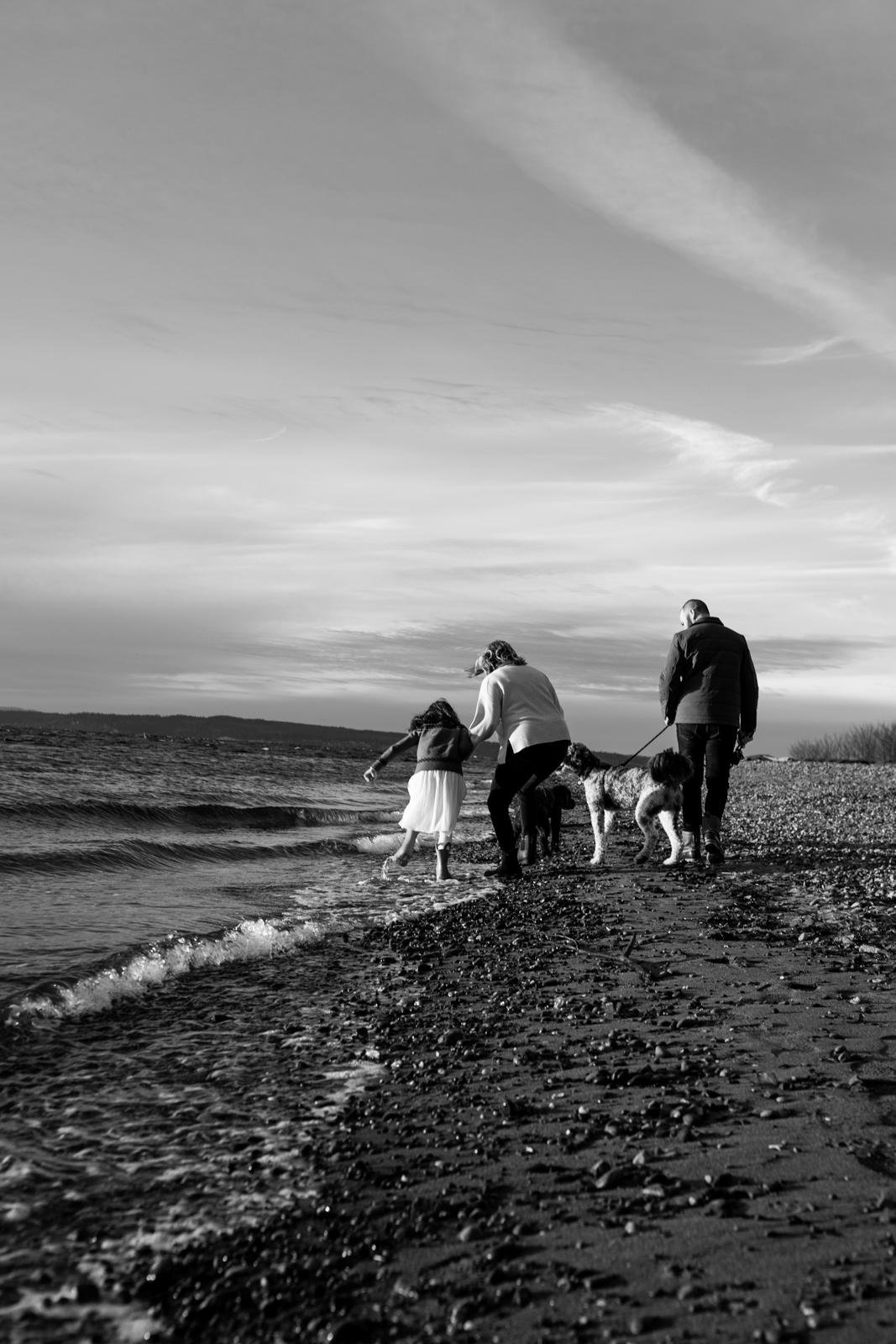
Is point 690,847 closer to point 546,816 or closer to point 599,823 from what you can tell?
point 599,823

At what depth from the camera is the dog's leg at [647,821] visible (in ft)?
39.5

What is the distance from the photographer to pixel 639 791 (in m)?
12.3

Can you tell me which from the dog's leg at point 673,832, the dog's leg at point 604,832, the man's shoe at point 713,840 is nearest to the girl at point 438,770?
the dog's leg at point 604,832

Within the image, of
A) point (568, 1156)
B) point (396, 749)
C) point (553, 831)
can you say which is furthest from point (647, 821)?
point (568, 1156)

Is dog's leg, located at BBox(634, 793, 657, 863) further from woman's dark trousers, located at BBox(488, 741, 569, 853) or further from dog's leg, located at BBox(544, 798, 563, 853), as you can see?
dog's leg, located at BBox(544, 798, 563, 853)

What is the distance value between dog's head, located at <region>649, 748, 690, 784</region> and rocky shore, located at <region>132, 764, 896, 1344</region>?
3422 mm

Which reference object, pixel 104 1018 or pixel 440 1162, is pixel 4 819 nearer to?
pixel 104 1018

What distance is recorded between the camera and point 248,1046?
608 cm

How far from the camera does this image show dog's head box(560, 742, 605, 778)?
1290 centimetres

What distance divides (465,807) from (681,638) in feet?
50.3

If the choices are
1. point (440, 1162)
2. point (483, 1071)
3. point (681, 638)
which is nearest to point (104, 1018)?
point (483, 1071)

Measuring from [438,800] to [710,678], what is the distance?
136 inches

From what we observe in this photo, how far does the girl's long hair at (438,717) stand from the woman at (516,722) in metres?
0.51

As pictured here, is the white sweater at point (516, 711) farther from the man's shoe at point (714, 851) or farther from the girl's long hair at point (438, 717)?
the man's shoe at point (714, 851)
